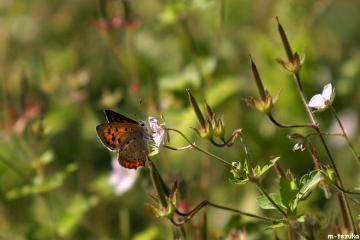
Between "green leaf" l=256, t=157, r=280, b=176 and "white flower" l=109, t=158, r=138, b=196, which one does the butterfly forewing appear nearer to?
"green leaf" l=256, t=157, r=280, b=176

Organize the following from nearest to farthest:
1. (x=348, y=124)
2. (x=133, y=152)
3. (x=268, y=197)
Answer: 1. (x=268, y=197)
2. (x=133, y=152)
3. (x=348, y=124)

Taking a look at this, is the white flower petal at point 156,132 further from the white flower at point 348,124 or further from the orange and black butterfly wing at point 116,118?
the white flower at point 348,124

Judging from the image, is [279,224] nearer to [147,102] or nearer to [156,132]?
[156,132]

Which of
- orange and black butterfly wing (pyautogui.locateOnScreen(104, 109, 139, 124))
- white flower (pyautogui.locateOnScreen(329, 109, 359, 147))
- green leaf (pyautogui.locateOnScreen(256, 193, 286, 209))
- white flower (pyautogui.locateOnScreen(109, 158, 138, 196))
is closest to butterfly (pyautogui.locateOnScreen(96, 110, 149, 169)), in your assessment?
orange and black butterfly wing (pyautogui.locateOnScreen(104, 109, 139, 124))

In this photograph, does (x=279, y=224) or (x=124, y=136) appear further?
(x=124, y=136)

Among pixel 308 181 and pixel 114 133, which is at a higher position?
pixel 114 133

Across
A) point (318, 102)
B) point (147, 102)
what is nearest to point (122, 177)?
point (147, 102)
